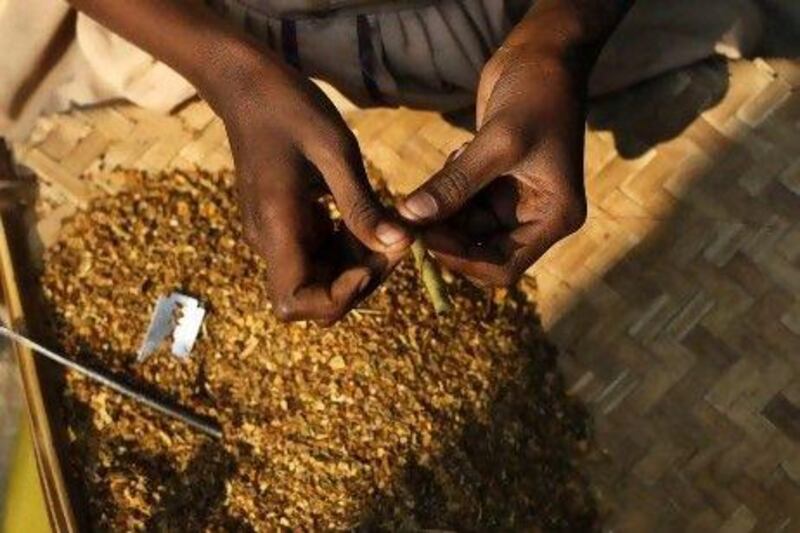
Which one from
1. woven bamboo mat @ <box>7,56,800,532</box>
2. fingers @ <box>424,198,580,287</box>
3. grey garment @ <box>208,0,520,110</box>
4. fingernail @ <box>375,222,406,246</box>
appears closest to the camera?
fingernail @ <box>375,222,406,246</box>

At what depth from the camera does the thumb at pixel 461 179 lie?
3.67ft

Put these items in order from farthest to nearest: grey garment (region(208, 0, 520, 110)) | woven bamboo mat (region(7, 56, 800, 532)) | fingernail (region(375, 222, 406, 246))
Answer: woven bamboo mat (region(7, 56, 800, 532)) < grey garment (region(208, 0, 520, 110)) < fingernail (region(375, 222, 406, 246))

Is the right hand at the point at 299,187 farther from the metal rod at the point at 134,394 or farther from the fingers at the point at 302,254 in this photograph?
the metal rod at the point at 134,394

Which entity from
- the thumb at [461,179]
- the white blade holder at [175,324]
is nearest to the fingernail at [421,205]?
the thumb at [461,179]

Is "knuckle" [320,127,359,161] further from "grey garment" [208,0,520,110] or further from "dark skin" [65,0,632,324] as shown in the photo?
"grey garment" [208,0,520,110]

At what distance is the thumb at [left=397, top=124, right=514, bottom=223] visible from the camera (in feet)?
3.67

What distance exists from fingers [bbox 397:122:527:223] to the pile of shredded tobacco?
1.58 feet

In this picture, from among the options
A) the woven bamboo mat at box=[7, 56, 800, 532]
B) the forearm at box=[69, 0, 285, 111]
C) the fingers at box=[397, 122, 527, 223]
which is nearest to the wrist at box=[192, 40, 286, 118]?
the forearm at box=[69, 0, 285, 111]

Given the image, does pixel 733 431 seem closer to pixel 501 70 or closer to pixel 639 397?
pixel 639 397

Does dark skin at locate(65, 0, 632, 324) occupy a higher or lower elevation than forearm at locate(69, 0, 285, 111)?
lower

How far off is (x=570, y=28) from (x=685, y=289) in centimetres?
47

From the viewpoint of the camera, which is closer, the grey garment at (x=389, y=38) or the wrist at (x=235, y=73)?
the wrist at (x=235, y=73)

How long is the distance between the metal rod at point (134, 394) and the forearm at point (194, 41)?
0.48m

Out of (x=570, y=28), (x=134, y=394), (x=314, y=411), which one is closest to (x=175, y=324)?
(x=134, y=394)
